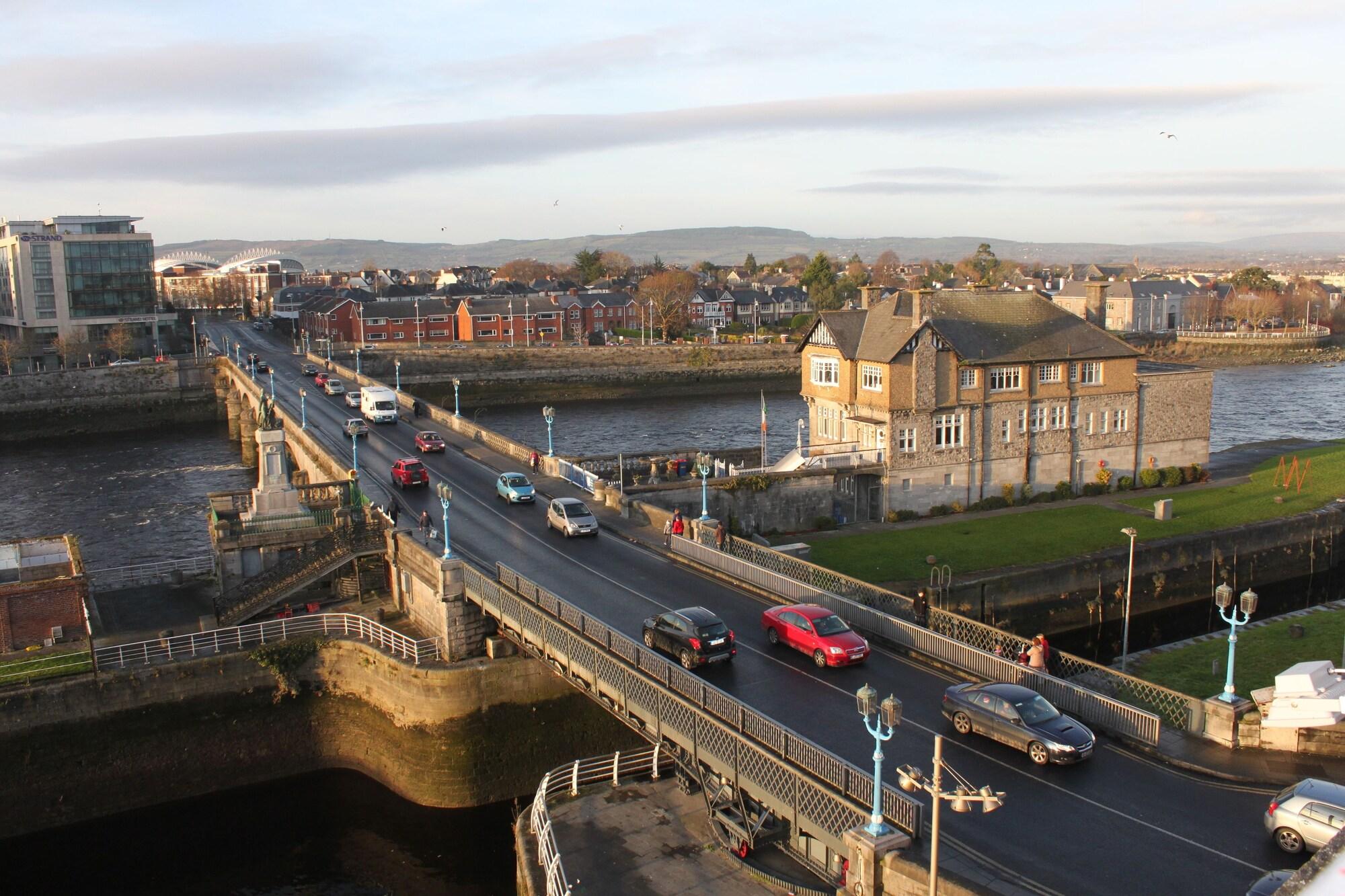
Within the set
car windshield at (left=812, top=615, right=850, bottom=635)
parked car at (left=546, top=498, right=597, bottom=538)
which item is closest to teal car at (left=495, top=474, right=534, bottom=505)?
parked car at (left=546, top=498, right=597, bottom=538)

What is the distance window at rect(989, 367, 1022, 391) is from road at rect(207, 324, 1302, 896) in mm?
23444

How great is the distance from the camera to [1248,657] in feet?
100

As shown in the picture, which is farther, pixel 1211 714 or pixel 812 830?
pixel 1211 714

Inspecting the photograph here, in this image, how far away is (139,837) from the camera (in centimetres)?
2758

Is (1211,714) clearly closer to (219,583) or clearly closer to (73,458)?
(219,583)

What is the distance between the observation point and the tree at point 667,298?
Answer: 14500cm

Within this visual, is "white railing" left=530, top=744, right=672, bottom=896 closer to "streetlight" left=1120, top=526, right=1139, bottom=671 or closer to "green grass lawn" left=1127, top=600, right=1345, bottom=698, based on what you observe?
"streetlight" left=1120, top=526, right=1139, bottom=671

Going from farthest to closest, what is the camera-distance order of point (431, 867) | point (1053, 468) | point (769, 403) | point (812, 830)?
point (769, 403) → point (1053, 468) → point (431, 867) → point (812, 830)

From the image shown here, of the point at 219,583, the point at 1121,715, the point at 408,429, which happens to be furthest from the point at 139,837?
the point at 408,429

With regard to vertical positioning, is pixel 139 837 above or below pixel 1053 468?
below

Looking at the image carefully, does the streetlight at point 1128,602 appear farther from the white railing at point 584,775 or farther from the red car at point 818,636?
the white railing at point 584,775

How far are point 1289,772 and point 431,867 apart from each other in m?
18.7

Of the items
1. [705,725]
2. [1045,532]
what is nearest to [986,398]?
[1045,532]

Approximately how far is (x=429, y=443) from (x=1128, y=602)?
3393 cm
